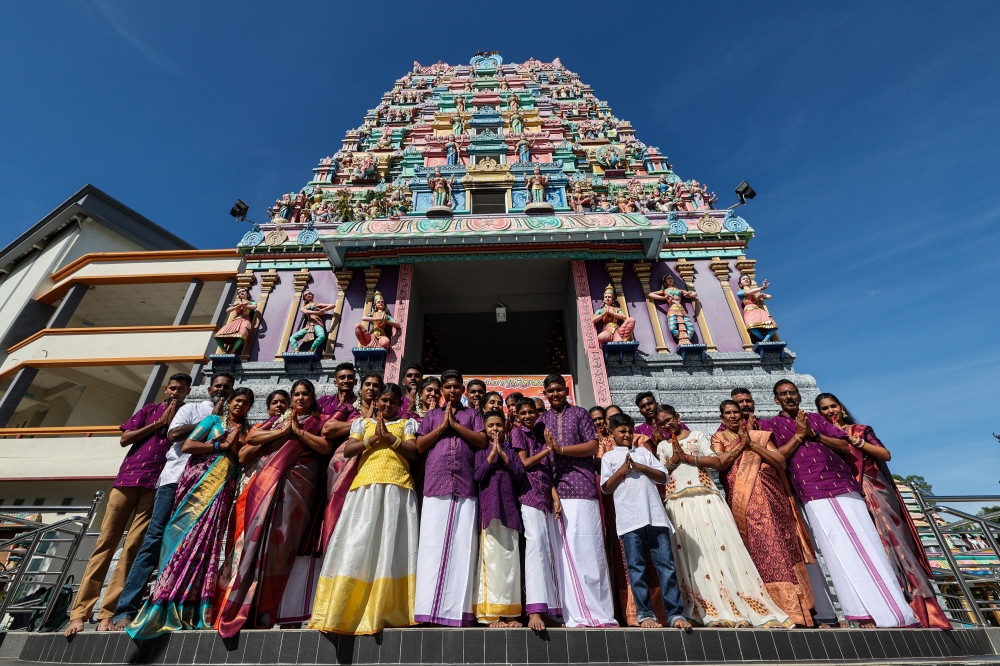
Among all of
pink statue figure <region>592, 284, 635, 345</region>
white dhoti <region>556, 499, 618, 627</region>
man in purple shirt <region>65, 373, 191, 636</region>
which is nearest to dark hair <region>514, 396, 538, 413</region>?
white dhoti <region>556, 499, 618, 627</region>

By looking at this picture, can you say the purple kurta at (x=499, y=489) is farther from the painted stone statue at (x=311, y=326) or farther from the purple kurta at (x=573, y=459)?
the painted stone statue at (x=311, y=326)

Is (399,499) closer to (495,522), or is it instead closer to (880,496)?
(495,522)

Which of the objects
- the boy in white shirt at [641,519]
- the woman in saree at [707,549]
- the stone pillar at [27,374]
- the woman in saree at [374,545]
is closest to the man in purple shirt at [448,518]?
the woman in saree at [374,545]

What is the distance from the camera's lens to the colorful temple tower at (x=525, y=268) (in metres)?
8.88

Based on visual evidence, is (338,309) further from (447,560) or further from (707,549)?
(707,549)

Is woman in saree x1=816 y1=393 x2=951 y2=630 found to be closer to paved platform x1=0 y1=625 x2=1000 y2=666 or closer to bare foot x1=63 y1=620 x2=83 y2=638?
paved platform x1=0 y1=625 x2=1000 y2=666

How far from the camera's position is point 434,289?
35.7ft

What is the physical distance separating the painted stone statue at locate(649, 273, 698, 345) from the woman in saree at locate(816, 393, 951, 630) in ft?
16.6

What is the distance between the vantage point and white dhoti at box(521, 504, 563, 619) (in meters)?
3.08

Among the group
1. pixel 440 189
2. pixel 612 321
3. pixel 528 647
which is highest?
pixel 440 189

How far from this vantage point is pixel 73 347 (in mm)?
11461

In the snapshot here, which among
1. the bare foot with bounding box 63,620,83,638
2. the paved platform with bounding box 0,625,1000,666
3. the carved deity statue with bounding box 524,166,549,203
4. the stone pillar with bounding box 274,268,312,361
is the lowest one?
the paved platform with bounding box 0,625,1000,666

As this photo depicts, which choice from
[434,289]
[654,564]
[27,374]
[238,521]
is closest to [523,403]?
[654,564]

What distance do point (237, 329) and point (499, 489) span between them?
313 inches
